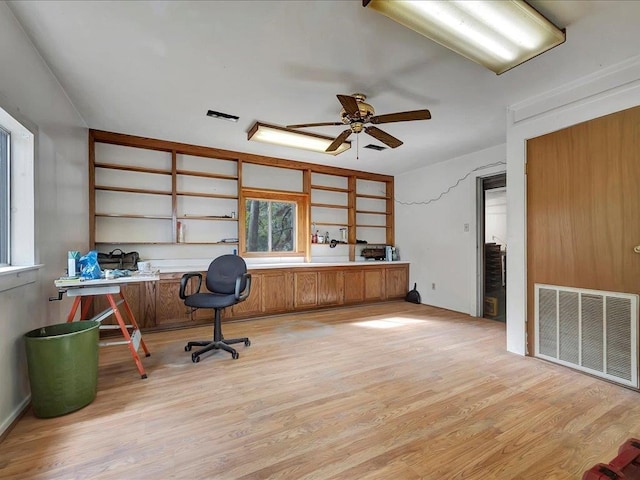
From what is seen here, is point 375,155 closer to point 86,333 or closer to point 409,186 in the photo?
point 409,186

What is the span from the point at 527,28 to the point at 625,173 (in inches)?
56.5

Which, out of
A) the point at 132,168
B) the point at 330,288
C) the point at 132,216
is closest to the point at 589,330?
the point at 330,288

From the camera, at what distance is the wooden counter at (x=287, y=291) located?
12.1 feet

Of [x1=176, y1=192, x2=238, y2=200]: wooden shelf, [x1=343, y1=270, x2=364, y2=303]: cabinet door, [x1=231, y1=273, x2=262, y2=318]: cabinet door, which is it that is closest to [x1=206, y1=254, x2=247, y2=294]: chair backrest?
[x1=231, y1=273, x2=262, y2=318]: cabinet door

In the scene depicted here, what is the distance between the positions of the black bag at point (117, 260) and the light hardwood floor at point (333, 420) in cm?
107

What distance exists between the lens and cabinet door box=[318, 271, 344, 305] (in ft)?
15.9

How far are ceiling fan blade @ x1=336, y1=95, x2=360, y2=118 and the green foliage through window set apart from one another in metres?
2.71

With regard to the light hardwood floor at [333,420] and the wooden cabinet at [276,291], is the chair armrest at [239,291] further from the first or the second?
the wooden cabinet at [276,291]

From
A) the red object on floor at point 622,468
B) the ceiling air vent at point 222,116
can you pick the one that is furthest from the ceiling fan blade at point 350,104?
the red object on floor at point 622,468

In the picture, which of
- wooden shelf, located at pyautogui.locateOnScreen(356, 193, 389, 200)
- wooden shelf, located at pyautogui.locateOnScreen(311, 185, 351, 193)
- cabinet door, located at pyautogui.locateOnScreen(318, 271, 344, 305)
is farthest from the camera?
wooden shelf, located at pyautogui.locateOnScreen(356, 193, 389, 200)

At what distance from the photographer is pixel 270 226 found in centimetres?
499

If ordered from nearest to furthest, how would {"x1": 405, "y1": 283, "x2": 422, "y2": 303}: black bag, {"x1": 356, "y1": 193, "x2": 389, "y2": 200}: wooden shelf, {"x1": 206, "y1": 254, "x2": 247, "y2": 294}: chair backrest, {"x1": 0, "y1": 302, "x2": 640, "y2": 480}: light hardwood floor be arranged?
{"x1": 0, "y1": 302, "x2": 640, "y2": 480}: light hardwood floor < {"x1": 206, "y1": 254, "x2": 247, "y2": 294}: chair backrest < {"x1": 405, "y1": 283, "x2": 422, "y2": 303}: black bag < {"x1": 356, "y1": 193, "x2": 389, "y2": 200}: wooden shelf

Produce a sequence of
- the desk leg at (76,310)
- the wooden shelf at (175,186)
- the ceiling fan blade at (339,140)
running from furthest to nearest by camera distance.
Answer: the wooden shelf at (175,186), the ceiling fan blade at (339,140), the desk leg at (76,310)

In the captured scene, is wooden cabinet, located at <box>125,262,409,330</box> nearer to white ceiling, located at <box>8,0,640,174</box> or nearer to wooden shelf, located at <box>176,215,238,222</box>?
wooden shelf, located at <box>176,215,238,222</box>
